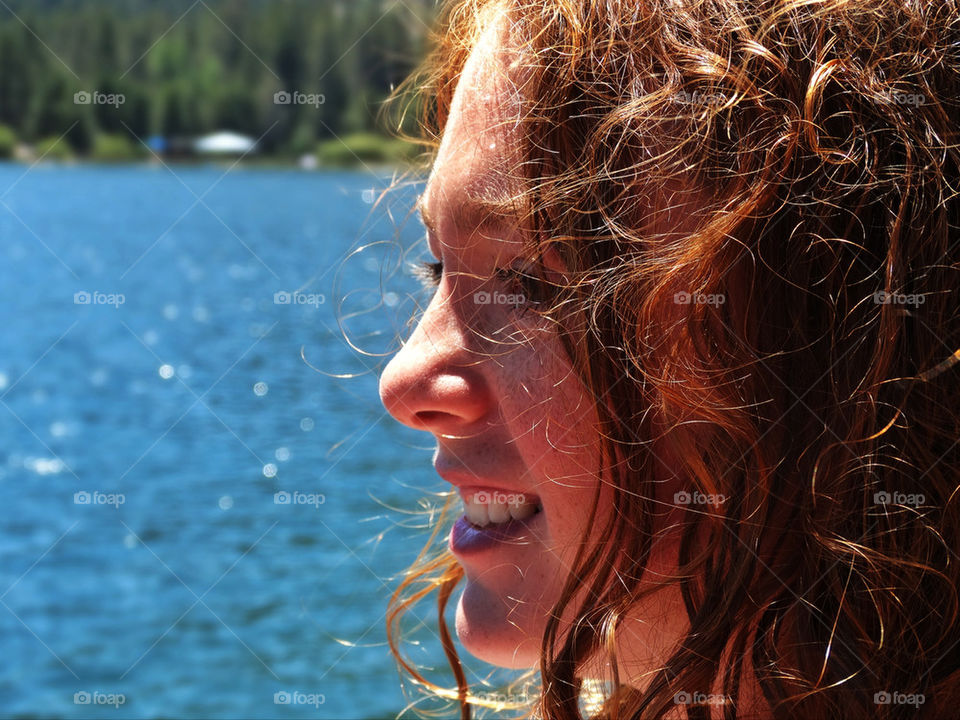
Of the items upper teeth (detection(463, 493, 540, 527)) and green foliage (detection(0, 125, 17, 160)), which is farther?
green foliage (detection(0, 125, 17, 160))

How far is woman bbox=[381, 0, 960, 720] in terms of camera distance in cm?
90

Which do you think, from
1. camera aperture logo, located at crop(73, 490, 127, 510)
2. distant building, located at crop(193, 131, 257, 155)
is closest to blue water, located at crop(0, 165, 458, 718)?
camera aperture logo, located at crop(73, 490, 127, 510)

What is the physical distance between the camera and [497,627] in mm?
1052

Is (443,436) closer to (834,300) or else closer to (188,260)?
(834,300)

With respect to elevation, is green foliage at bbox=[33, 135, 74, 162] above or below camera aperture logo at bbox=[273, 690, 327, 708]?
below

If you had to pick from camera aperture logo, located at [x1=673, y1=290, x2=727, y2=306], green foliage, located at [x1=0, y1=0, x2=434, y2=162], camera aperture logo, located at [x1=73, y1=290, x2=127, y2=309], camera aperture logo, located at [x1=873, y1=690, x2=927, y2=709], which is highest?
camera aperture logo, located at [x1=673, y1=290, x2=727, y2=306]

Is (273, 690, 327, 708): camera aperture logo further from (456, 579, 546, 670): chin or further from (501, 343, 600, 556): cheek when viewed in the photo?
(501, 343, 600, 556): cheek

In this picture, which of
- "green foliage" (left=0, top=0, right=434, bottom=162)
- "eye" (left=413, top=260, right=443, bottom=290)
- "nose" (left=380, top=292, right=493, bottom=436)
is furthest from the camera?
"green foliage" (left=0, top=0, right=434, bottom=162)

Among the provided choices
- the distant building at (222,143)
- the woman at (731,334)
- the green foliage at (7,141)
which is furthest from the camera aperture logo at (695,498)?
the green foliage at (7,141)

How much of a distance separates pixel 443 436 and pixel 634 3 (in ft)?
1.47

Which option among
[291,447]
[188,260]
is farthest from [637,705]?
[188,260]

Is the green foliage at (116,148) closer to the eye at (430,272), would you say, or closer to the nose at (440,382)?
the eye at (430,272)

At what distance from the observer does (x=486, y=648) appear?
1063mm

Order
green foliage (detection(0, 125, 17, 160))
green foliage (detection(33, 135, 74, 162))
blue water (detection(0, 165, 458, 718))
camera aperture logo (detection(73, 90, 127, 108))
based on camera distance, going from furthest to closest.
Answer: green foliage (detection(33, 135, 74, 162)) → green foliage (detection(0, 125, 17, 160)) → blue water (detection(0, 165, 458, 718)) → camera aperture logo (detection(73, 90, 127, 108))
